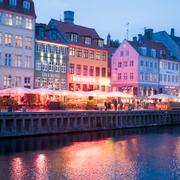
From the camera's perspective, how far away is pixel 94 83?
76.5m

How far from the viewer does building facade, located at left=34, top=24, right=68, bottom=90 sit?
67375 mm

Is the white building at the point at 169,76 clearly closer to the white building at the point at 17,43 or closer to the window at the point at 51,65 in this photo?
the window at the point at 51,65

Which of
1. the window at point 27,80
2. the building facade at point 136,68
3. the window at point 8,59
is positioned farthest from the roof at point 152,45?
the window at point 8,59

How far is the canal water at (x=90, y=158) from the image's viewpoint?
28.2 meters

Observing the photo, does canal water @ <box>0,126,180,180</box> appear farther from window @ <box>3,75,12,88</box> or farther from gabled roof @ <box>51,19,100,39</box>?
gabled roof @ <box>51,19,100,39</box>

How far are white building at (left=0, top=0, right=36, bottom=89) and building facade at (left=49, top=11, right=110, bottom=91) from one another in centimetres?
826

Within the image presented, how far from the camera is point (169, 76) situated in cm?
8962

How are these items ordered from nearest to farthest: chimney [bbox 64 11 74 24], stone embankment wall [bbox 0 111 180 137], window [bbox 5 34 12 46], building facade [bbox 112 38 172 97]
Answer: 1. stone embankment wall [bbox 0 111 180 137]
2. window [bbox 5 34 12 46]
3. building facade [bbox 112 38 172 97]
4. chimney [bbox 64 11 74 24]

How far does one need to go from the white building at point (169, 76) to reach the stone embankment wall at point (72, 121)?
77.0ft

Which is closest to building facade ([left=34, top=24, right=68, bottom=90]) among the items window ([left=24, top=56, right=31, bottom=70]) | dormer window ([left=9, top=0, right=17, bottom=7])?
window ([left=24, top=56, right=31, bottom=70])

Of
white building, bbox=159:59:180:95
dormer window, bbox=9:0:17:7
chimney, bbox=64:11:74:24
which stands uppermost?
chimney, bbox=64:11:74:24

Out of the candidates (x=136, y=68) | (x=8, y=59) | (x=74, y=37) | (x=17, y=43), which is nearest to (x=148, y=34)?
(x=136, y=68)

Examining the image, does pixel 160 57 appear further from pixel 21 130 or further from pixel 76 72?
pixel 21 130

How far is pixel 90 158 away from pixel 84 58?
42.6 meters
